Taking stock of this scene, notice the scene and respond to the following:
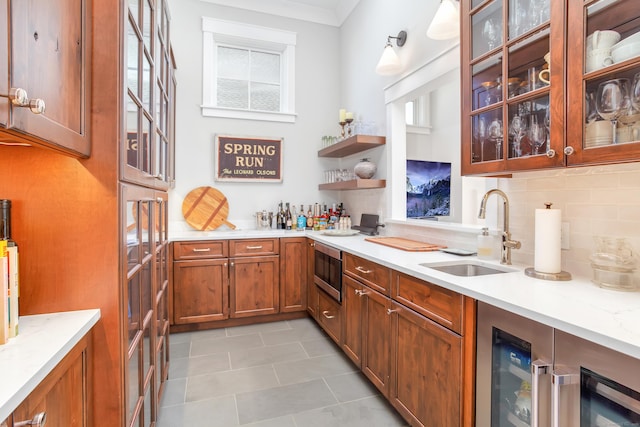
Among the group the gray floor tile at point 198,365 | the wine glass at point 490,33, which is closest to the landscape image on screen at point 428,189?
the wine glass at point 490,33

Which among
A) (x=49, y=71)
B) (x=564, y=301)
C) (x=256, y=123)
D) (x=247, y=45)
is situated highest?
(x=247, y=45)

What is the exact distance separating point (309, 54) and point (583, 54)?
3.40 meters

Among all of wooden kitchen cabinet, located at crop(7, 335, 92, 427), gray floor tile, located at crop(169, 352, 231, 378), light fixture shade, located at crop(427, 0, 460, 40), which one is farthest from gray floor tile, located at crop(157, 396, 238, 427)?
light fixture shade, located at crop(427, 0, 460, 40)

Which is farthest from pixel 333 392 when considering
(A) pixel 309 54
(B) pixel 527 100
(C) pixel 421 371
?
(A) pixel 309 54

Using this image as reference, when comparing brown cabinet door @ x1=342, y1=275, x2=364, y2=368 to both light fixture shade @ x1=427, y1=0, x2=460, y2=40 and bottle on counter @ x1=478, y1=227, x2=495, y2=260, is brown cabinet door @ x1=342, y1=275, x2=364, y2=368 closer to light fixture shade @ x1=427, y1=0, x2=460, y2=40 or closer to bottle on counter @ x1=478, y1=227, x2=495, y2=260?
bottle on counter @ x1=478, y1=227, x2=495, y2=260

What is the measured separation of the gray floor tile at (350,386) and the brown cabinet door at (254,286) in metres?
1.21

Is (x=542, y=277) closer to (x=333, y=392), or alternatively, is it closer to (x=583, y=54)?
(x=583, y=54)

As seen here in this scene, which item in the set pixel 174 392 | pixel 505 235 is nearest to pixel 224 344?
pixel 174 392

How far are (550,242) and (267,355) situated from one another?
2125mm

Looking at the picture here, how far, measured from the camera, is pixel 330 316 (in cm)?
280

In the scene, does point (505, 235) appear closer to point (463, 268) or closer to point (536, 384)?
point (463, 268)

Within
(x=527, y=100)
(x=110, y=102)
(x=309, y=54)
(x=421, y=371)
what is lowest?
(x=421, y=371)

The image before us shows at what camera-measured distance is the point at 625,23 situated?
112cm

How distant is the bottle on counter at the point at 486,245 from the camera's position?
1923 mm
